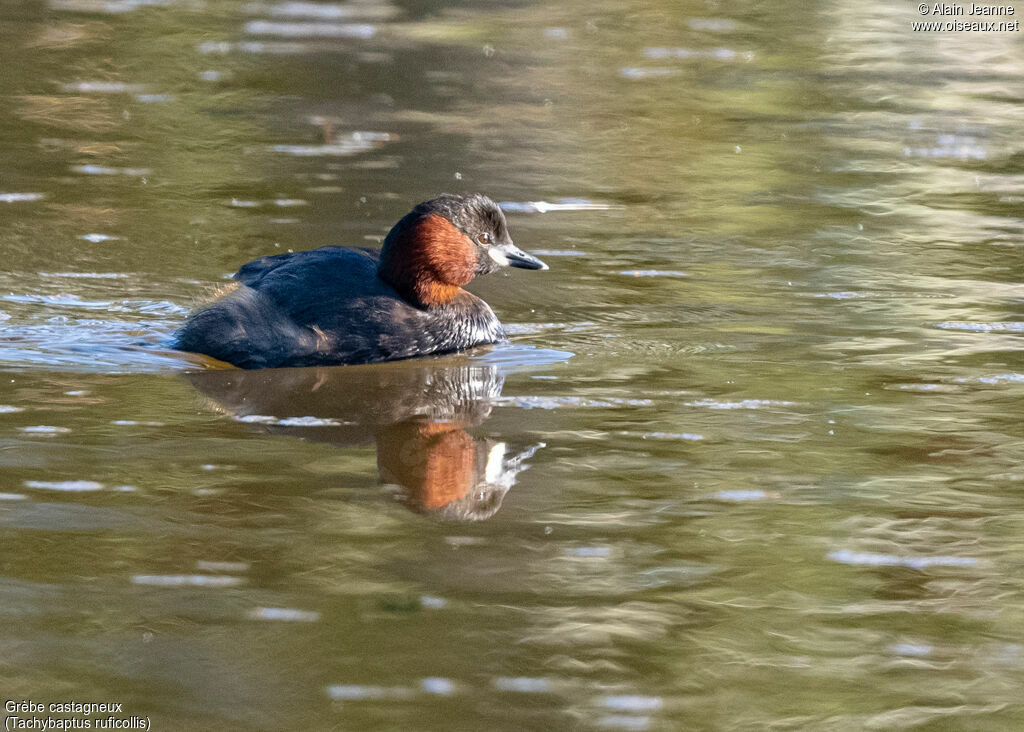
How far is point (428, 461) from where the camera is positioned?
625cm

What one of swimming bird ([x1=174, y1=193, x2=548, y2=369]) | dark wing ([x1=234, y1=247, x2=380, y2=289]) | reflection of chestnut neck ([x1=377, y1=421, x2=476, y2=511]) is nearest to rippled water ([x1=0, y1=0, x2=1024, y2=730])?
reflection of chestnut neck ([x1=377, y1=421, x2=476, y2=511])

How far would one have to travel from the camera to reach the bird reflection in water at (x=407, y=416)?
19.5ft

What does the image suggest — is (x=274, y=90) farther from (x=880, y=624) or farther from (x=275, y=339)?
(x=880, y=624)

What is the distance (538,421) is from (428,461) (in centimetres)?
70

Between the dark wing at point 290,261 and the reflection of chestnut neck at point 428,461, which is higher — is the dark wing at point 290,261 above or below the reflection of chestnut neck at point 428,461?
above

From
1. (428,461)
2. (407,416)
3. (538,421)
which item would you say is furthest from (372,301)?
(428,461)

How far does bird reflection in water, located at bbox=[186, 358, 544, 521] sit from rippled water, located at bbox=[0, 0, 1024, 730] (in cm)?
2

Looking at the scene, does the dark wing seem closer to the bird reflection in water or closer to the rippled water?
the rippled water

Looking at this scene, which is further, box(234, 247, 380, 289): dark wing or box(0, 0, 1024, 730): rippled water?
box(234, 247, 380, 289): dark wing

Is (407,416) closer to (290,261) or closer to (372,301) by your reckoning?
(372,301)

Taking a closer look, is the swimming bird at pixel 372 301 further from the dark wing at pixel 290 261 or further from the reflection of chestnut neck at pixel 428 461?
the reflection of chestnut neck at pixel 428 461

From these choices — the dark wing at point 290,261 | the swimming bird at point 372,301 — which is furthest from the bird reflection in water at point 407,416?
the dark wing at point 290,261

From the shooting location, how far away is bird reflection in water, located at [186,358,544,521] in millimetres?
5941

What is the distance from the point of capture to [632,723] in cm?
420
